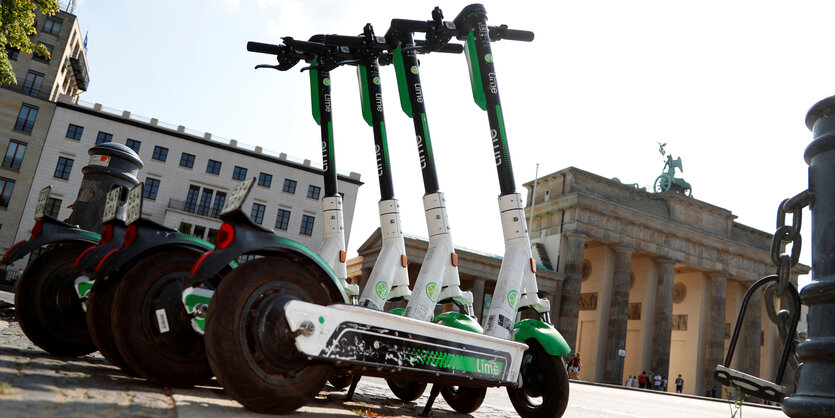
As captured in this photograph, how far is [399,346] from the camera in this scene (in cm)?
411

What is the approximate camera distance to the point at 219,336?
11.0 feet

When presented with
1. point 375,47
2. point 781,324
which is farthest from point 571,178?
point 781,324

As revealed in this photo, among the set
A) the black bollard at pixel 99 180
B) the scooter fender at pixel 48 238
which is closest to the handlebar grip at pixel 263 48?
the black bollard at pixel 99 180

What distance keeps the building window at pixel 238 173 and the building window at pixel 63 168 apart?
10920 mm

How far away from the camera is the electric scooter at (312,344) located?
134 inches

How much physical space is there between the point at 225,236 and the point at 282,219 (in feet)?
138

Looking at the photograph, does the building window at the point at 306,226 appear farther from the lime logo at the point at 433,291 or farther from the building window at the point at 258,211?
the lime logo at the point at 433,291

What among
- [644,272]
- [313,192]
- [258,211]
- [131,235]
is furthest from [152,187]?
[131,235]

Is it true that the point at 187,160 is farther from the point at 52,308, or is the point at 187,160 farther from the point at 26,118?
the point at 52,308

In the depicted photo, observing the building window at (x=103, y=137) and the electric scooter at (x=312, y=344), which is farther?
the building window at (x=103, y=137)

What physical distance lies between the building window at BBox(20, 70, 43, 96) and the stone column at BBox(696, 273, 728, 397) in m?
53.9

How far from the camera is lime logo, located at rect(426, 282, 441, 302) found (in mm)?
5395

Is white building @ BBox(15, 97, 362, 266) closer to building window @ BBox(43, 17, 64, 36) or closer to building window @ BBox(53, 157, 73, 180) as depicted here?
building window @ BBox(53, 157, 73, 180)

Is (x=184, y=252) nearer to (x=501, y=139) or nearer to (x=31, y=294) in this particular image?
(x=31, y=294)
